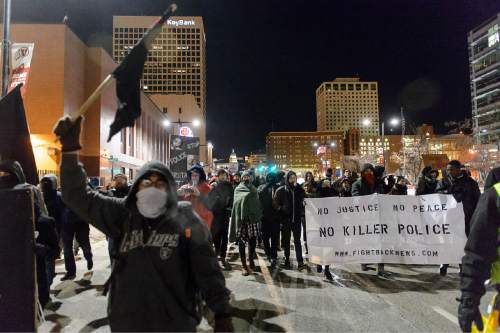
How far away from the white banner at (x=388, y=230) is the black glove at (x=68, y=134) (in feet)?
19.7

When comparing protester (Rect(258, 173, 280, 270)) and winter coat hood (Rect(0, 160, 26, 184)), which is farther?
protester (Rect(258, 173, 280, 270))

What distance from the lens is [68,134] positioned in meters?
2.68

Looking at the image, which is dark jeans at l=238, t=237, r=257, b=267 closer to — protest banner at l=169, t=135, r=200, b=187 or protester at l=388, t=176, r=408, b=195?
protester at l=388, t=176, r=408, b=195

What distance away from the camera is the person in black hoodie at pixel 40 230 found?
480 centimetres

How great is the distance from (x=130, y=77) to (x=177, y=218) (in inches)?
51.6

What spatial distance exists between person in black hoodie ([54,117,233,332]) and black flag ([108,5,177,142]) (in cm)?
54

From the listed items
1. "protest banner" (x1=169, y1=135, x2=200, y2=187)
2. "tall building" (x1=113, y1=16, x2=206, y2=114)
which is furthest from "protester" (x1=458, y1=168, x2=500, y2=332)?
"tall building" (x1=113, y1=16, x2=206, y2=114)

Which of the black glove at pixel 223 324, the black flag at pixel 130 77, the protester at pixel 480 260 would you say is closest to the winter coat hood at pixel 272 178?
the black flag at pixel 130 77

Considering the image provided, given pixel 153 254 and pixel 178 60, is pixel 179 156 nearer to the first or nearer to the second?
pixel 153 254

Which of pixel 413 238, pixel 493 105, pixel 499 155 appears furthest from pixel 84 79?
pixel 493 105

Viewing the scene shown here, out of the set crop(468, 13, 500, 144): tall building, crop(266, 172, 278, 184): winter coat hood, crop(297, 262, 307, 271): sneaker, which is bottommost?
crop(297, 262, 307, 271): sneaker

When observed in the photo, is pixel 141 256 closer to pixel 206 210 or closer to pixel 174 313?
pixel 174 313

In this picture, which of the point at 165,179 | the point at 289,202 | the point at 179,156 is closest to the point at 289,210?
the point at 289,202

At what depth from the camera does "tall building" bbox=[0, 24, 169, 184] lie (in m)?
27.1
